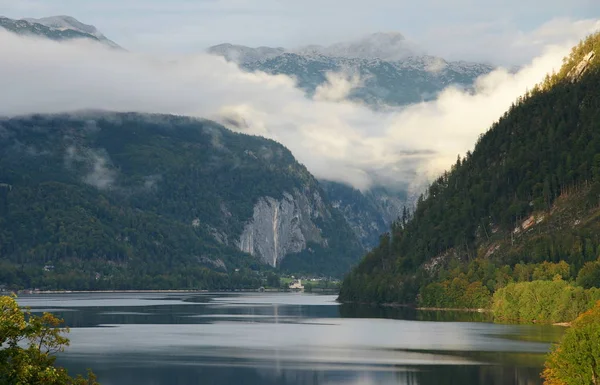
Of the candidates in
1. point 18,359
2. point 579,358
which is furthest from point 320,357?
point 18,359

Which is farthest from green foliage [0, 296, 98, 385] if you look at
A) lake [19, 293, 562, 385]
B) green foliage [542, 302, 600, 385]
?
lake [19, 293, 562, 385]

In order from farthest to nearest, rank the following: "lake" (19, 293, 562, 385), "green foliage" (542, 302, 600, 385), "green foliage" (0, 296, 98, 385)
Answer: "lake" (19, 293, 562, 385), "green foliage" (542, 302, 600, 385), "green foliage" (0, 296, 98, 385)

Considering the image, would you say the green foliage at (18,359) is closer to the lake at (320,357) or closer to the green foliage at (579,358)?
the green foliage at (579,358)

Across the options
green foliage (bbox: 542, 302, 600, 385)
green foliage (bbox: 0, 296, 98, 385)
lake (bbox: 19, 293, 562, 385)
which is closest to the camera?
green foliage (bbox: 0, 296, 98, 385)

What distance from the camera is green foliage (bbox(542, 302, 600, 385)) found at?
10294 centimetres

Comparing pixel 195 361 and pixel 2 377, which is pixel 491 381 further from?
pixel 2 377

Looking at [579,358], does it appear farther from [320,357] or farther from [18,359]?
[320,357]

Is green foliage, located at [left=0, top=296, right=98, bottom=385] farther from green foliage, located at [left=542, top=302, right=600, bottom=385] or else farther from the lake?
the lake

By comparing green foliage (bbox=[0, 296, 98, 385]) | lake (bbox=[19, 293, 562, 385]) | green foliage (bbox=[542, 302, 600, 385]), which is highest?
lake (bbox=[19, 293, 562, 385])

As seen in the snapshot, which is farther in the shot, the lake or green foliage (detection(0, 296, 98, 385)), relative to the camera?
the lake

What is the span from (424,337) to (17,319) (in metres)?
119

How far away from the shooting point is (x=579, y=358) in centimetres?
10344

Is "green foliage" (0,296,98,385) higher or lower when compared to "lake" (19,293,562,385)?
lower

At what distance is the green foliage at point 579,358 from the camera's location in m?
103
